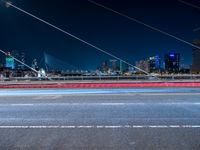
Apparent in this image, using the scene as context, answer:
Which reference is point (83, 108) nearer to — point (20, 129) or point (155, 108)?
point (155, 108)

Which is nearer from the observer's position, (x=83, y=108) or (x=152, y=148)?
(x=152, y=148)

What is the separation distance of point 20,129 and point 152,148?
311cm

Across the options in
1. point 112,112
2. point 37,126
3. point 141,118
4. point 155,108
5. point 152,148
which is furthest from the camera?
point 155,108

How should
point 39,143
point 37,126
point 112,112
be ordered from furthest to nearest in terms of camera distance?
point 112,112 → point 37,126 → point 39,143

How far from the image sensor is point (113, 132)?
25.7 feet

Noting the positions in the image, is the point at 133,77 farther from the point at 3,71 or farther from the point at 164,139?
the point at 164,139

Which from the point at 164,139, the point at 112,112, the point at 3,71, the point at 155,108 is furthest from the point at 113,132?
the point at 3,71

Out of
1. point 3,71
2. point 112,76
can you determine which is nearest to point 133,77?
point 112,76

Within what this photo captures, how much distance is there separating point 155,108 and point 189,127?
335cm

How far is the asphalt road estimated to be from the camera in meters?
6.75

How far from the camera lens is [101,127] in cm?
842

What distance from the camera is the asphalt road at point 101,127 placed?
6750 mm

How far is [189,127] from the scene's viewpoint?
827 centimetres

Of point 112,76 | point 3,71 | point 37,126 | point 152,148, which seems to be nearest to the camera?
point 152,148
